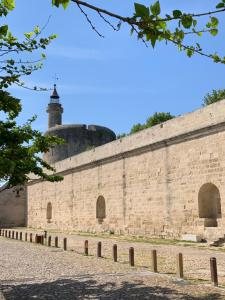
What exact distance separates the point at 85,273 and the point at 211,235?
22.2ft

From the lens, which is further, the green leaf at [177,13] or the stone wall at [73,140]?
the stone wall at [73,140]

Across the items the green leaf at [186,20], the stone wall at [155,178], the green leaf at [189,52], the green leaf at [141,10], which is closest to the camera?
the green leaf at [141,10]

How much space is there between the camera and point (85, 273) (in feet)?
27.1

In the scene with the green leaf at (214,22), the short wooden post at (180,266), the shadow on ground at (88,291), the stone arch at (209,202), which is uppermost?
the green leaf at (214,22)

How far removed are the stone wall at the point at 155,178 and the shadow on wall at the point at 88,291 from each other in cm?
761

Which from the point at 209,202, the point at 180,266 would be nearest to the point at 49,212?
the point at 209,202

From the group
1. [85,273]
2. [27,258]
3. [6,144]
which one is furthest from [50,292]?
[27,258]

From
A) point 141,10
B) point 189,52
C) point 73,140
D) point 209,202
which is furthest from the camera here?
point 73,140

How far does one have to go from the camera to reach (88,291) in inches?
253

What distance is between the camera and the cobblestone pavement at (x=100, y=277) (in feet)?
20.2

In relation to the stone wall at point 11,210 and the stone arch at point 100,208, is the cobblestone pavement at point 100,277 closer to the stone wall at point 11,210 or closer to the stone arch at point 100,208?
the stone arch at point 100,208

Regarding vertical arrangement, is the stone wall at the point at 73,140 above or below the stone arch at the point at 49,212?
above

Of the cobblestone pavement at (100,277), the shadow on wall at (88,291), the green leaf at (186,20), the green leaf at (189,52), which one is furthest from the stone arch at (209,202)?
the green leaf at (186,20)

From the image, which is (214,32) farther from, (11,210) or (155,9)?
(11,210)
